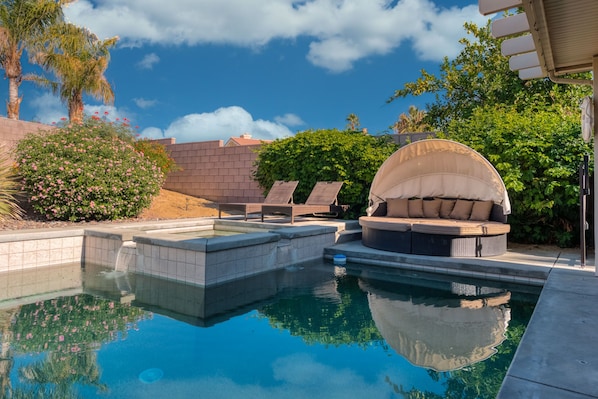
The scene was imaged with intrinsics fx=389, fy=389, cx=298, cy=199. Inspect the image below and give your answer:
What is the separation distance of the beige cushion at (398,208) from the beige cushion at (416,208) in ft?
0.26

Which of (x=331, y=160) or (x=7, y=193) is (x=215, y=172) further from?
(x=7, y=193)

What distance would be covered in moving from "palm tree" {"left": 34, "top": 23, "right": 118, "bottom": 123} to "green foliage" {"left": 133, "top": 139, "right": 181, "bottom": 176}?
5.17 m

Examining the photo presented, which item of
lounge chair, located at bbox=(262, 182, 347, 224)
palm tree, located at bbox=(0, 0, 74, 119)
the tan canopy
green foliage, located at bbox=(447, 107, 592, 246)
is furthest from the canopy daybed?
palm tree, located at bbox=(0, 0, 74, 119)

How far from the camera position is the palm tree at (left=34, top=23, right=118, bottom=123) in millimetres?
16875

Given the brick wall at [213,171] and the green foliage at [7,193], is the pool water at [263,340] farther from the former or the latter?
the brick wall at [213,171]

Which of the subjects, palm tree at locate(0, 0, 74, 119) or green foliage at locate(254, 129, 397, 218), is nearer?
Result: green foliage at locate(254, 129, 397, 218)

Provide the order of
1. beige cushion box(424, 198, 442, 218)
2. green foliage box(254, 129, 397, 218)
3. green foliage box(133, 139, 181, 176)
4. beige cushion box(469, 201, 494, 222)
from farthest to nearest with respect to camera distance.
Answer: green foliage box(133, 139, 181, 176), green foliage box(254, 129, 397, 218), beige cushion box(424, 198, 442, 218), beige cushion box(469, 201, 494, 222)

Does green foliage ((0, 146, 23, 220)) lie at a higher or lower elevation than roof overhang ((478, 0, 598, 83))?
lower

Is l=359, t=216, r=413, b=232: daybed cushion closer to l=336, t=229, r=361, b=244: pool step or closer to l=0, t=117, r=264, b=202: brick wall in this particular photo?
l=336, t=229, r=361, b=244: pool step

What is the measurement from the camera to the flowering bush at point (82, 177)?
8.08 meters

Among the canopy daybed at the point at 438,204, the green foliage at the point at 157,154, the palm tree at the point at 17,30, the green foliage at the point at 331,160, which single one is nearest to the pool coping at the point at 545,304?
the canopy daybed at the point at 438,204

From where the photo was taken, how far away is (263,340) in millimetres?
3400

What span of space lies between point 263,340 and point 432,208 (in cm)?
548

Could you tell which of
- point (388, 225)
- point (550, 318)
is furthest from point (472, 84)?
point (550, 318)
